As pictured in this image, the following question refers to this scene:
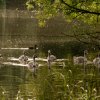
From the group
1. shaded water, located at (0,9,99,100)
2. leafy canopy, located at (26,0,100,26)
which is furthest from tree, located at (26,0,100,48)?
shaded water, located at (0,9,99,100)

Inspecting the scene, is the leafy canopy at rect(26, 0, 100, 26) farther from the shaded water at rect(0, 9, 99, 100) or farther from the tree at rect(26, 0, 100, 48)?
the shaded water at rect(0, 9, 99, 100)

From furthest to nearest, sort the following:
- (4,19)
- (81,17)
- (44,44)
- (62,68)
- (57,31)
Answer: (4,19) → (57,31) → (44,44) → (62,68) → (81,17)

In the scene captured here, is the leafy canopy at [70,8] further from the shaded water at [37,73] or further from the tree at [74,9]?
the shaded water at [37,73]

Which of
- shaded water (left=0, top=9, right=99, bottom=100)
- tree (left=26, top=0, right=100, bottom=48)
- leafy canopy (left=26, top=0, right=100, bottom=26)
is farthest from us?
shaded water (left=0, top=9, right=99, bottom=100)

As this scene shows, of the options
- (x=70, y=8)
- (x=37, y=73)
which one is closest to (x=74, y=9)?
(x=70, y=8)

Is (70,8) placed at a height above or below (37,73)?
above

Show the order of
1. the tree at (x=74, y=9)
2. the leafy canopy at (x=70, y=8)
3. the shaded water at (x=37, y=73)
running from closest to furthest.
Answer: the tree at (x=74, y=9) → the leafy canopy at (x=70, y=8) → the shaded water at (x=37, y=73)

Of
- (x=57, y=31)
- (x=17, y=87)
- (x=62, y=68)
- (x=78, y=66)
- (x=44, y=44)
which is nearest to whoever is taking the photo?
(x=17, y=87)

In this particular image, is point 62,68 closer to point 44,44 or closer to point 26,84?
point 26,84

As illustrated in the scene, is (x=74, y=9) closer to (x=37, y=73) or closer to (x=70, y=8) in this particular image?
(x=70, y=8)

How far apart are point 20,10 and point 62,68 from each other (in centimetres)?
7664

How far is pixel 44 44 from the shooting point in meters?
48.7

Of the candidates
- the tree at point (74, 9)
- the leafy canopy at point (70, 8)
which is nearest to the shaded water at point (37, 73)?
the tree at point (74, 9)

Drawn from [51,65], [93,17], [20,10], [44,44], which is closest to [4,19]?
[20,10]
